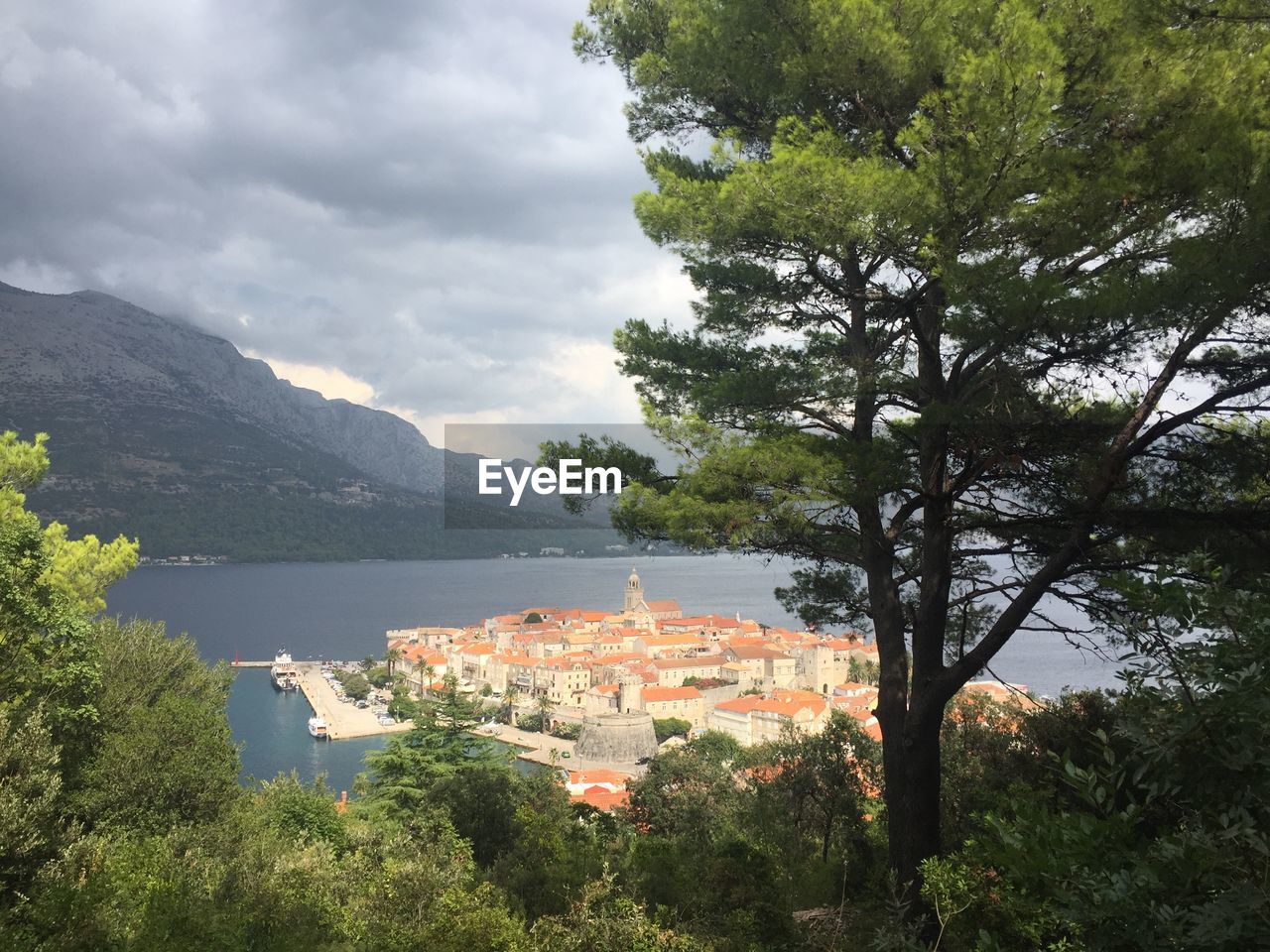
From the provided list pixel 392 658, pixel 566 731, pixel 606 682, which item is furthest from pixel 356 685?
pixel 566 731

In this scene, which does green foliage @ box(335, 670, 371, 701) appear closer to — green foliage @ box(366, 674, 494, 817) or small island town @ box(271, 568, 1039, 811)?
small island town @ box(271, 568, 1039, 811)

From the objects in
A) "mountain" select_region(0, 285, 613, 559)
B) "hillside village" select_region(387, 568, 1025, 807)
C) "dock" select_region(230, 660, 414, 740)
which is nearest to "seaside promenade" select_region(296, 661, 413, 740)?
"dock" select_region(230, 660, 414, 740)

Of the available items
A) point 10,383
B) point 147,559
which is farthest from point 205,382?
point 147,559

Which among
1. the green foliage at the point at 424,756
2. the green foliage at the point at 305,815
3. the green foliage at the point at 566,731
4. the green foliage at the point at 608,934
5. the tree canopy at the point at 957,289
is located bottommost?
the green foliage at the point at 566,731

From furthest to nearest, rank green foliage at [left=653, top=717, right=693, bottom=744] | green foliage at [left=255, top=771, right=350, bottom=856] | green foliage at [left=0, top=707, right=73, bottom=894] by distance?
1. green foliage at [left=653, top=717, right=693, bottom=744]
2. green foliage at [left=255, top=771, right=350, bottom=856]
3. green foliage at [left=0, top=707, right=73, bottom=894]

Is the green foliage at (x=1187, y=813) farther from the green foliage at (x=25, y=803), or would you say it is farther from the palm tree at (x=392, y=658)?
the palm tree at (x=392, y=658)

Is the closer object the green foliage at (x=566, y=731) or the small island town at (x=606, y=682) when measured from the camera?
the small island town at (x=606, y=682)

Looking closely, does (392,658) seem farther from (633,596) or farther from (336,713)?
(633,596)

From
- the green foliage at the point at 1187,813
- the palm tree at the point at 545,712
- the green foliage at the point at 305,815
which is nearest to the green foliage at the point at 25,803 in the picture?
the green foliage at the point at 305,815
